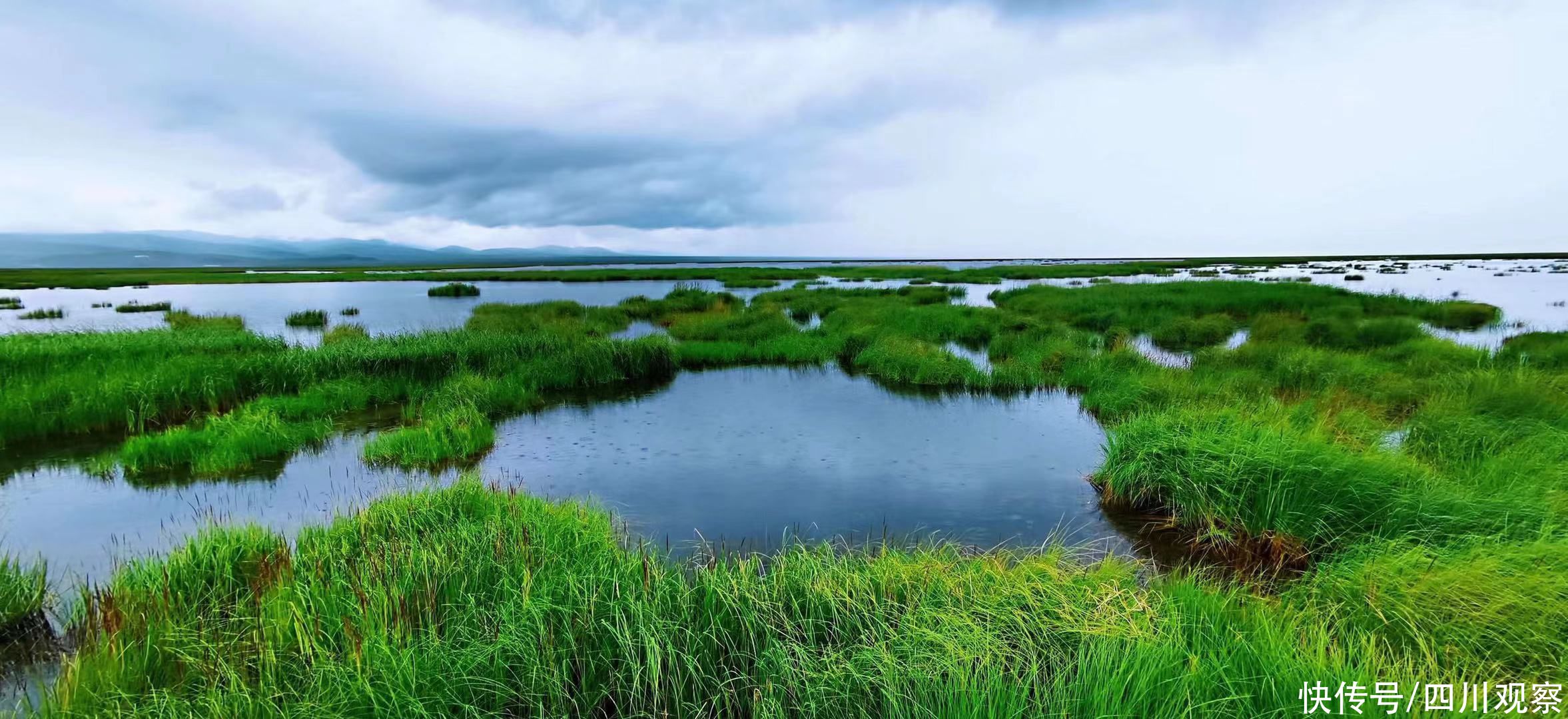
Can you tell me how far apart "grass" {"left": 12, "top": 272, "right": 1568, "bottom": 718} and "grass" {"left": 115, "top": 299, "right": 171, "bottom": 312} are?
37.7 meters

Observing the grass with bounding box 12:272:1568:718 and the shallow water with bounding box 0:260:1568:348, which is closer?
the grass with bounding box 12:272:1568:718

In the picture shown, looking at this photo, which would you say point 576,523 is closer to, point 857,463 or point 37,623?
point 37,623

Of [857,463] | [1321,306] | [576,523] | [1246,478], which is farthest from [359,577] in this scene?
[1321,306]

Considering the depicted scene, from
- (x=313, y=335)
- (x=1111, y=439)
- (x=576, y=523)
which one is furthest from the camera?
(x=313, y=335)

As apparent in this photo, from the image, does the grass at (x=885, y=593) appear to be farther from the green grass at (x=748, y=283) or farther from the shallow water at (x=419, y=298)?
the green grass at (x=748, y=283)

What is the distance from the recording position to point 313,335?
30.3 meters

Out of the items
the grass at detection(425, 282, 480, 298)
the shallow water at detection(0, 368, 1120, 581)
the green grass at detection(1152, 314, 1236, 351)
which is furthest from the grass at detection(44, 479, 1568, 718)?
the grass at detection(425, 282, 480, 298)

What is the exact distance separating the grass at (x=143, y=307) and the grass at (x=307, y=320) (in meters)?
13.5

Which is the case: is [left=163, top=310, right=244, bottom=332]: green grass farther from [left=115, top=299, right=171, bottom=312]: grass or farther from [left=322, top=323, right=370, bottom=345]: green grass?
[left=115, top=299, right=171, bottom=312]: grass

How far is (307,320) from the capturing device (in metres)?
36.8

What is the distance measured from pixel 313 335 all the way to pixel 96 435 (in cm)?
1810

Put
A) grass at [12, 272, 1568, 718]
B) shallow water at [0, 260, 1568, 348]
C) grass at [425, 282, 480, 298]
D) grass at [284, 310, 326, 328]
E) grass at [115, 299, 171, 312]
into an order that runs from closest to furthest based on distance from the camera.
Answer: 1. grass at [12, 272, 1568, 718]
2. shallow water at [0, 260, 1568, 348]
3. grass at [284, 310, 326, 328]
4. grass at [115, 299, 171, 312]
5. grass at [425, 282, 480, 298]

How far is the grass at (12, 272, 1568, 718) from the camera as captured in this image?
4.43 metres

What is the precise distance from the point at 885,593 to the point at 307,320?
142 ft
